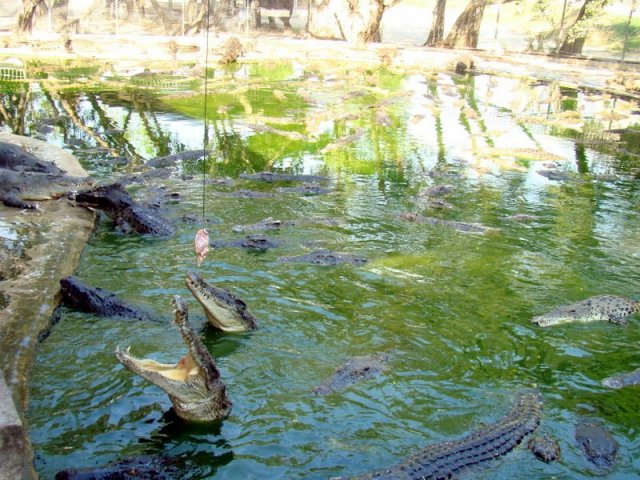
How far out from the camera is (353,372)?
5.33 m

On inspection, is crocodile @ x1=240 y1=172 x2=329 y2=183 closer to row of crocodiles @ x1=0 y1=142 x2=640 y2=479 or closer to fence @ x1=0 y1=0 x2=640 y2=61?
row of crocodiles @ x1=0 y1=142 x2=640 y2=479

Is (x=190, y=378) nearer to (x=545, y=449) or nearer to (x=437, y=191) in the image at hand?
(x=545, y=449)

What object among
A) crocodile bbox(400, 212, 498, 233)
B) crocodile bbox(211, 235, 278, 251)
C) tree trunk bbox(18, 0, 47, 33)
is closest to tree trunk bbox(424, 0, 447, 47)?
tree trunk bbox(18, 0, 47, 33)

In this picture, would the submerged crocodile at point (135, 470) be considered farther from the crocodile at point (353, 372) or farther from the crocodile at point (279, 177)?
the crocodile at point (279, 177)

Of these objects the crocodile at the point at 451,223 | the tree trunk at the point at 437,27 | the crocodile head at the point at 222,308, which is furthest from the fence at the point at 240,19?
the crocodile head at the point at 222,308

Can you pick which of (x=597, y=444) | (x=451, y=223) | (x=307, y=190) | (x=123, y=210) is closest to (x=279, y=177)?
(x=307, y=190)

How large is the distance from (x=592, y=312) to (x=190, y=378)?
3.99m

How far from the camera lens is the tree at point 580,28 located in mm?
27141

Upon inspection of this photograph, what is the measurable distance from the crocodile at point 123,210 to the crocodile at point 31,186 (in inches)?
19.1

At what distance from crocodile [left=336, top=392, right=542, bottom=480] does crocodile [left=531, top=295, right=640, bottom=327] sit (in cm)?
168

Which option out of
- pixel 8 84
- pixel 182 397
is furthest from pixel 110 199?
pixel 8 84

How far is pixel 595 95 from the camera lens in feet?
70.8

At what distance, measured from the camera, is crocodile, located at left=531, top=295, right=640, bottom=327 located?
21.4 feet

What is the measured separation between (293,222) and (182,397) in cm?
463
